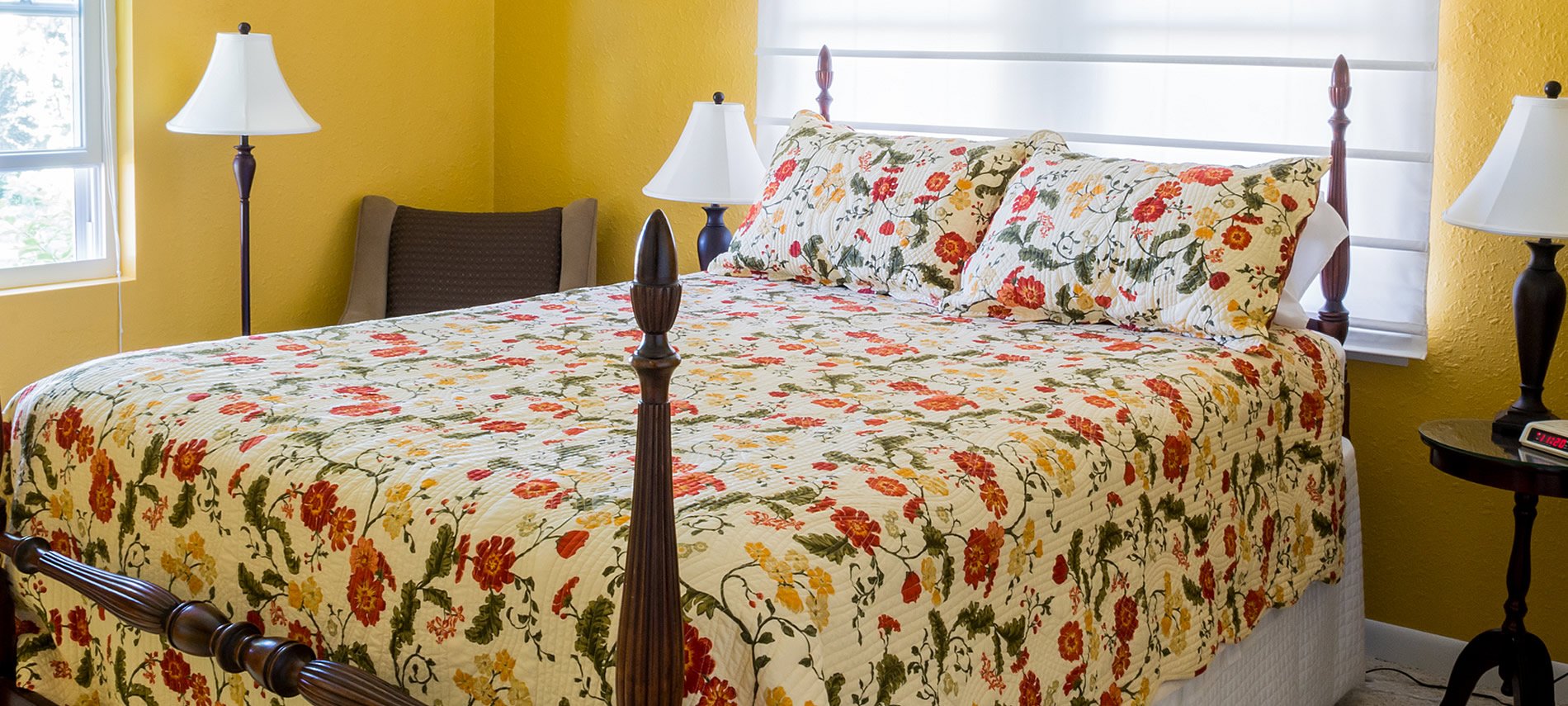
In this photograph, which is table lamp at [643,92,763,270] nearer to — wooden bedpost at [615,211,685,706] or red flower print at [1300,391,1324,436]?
red flower print at [1300,391,1324,436]

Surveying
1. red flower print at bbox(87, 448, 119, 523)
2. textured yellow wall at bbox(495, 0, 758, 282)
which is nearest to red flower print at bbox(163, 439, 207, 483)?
red flower print at bbox(87, 448, 119, 523)

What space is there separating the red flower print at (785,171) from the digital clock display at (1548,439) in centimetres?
160

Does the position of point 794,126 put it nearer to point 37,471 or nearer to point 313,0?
point 313,0

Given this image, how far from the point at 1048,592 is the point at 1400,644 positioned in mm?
1667

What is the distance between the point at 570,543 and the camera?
1.47 metres

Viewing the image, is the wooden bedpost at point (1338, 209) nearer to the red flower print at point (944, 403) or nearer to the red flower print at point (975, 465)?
the red flower print at point (944, 403)

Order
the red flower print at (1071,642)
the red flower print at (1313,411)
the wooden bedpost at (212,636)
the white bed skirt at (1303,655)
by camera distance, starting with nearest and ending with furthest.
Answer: the wooden bedpost at (212,636)
the red flower print at (1071,642)
the white bed skirt at (1303,655)
the red flower print at (1313,411)

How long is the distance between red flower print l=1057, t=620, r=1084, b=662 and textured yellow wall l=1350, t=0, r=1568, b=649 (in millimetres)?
1468

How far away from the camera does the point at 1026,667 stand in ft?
5.71

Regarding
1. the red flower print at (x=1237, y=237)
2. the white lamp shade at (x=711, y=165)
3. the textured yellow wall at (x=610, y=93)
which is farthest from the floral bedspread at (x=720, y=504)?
the textured yellow wall at (x=610, y=93)

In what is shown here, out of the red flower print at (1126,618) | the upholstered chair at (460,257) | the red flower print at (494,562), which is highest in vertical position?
the upholstered chair at (460,257)

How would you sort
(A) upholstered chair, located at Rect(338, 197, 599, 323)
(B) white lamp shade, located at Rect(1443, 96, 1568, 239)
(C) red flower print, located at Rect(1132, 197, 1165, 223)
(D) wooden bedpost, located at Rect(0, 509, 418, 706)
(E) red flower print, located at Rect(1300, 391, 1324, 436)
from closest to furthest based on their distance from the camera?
(D) wooden bedpost, located at Rect(0, 509, 418, 706) → (B) white lamp shade, located at Rect(1443, 96, 1568, 239) → (E) red flower print, located at Rect(1300, 391, 1324, 436) → (C) red flower print, located at Rect(1132, 197, 1165, 223) → (A) upholstered chair, located at Rect(338, 197, 599, 323)

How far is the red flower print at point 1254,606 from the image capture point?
2311mm

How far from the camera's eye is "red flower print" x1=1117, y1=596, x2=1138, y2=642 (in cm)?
195
